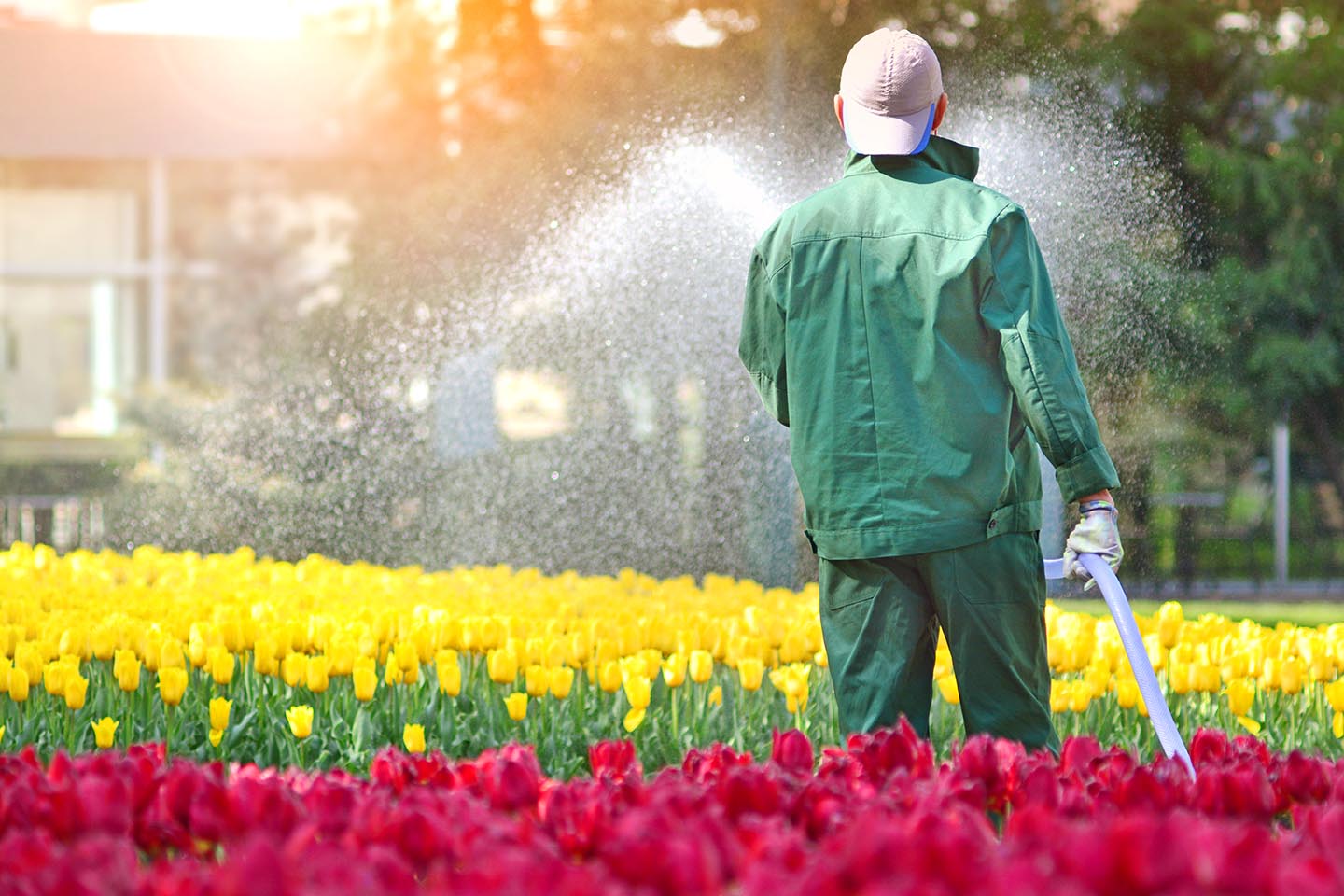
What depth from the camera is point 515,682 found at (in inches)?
145

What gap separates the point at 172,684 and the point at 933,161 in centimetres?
177

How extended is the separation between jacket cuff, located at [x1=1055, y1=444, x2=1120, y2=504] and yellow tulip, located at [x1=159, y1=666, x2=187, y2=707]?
5.84ft

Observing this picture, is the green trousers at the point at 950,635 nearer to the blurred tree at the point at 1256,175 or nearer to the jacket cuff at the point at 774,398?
the jacket cuff at the point at 774,398

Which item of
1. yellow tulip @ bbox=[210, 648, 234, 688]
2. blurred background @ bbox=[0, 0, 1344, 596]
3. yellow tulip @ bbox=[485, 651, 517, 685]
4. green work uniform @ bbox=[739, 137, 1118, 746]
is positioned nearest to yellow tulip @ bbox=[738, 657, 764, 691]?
yellow tulip @ bbox=[485, 651, 517, 685]

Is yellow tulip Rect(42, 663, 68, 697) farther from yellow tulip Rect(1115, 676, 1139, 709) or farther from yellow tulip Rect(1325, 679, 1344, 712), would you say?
yellow tulip Rect(1325, 679, 1344, 712)

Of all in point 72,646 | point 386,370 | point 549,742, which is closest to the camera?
point 549,742

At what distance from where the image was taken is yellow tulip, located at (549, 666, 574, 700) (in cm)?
345

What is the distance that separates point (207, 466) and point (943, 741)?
714 cm

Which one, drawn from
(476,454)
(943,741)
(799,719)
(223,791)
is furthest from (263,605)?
(476,454)

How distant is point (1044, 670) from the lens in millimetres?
2717

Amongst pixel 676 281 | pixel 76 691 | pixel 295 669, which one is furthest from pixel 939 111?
pixel 676 281

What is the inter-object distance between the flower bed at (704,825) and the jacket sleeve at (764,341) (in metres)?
0.93

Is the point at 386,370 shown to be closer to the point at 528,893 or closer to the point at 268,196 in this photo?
the point at 268,196

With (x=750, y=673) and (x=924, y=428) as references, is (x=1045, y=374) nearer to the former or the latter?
(x=924, y=428)
